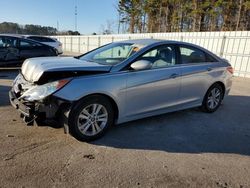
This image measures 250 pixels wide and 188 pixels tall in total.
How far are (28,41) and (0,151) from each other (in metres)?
7.37

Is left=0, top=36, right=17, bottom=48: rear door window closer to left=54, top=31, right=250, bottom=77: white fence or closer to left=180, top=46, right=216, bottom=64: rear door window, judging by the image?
left=180, top=46, right=216, bottom=64: rear door window

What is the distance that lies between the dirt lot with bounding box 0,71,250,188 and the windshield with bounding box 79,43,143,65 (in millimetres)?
1187

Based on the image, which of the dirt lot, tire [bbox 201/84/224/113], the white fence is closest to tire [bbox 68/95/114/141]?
the dirt lot

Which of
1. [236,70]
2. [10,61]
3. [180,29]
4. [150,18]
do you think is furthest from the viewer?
[150,18]

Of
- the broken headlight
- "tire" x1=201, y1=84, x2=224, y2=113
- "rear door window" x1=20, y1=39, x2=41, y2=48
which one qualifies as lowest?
"tire" x1=201, y1=84, x2=224, y2=113

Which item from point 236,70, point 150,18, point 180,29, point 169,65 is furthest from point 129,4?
point 169,65

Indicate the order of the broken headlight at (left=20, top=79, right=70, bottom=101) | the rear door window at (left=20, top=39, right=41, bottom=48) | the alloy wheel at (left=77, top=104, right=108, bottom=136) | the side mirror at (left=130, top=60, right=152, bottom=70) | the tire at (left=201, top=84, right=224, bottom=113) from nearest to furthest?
the broken headlight at (left=20, top=79, right=70, bottom=101) → the alloy wheel at (left=77, top=104, right=108, bottom=136) → the side mirror at (left=130, top=60, right=152, bottom=70) → the tire at (left=201, top=84, right=224, bottom=113) → the rear door window at (left=20, top=39, right=41, bottom=48)

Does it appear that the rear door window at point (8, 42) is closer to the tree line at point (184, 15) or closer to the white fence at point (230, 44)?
the white fence at point (230, 44)

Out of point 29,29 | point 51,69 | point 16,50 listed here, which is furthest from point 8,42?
point 29,29

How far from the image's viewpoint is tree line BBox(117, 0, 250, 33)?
2170 cm

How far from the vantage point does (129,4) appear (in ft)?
115

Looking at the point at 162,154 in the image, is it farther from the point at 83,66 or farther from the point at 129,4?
the point at 129,4

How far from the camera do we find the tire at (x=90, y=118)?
11.2 ft

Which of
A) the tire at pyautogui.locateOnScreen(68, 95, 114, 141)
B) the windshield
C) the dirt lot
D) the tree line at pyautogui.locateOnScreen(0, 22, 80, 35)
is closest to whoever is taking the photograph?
the dirt lot
